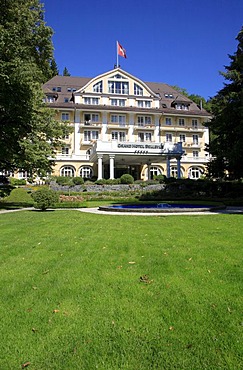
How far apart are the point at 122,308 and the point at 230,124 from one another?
23.3 metres

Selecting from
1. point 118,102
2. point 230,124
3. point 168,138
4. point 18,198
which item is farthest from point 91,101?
point 230,124

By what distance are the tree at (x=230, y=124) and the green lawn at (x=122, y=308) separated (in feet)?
56.6

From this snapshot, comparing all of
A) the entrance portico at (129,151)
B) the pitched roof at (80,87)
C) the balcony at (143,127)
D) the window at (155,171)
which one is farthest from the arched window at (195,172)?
the entrance portico at (129,151)

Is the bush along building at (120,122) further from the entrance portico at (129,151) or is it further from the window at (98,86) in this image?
the entrance portico at (129,151)

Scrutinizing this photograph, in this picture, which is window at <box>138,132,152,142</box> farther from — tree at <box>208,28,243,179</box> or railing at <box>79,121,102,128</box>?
tree at <box>208,28,243,179</box>

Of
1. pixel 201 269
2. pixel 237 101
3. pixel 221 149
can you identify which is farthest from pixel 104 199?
pixel 201 269

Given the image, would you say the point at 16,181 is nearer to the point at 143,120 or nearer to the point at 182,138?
the point at 143,120

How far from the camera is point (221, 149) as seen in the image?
24234 mm

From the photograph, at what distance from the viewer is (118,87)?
49188mm

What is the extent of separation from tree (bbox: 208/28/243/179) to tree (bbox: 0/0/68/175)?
42.7 feet

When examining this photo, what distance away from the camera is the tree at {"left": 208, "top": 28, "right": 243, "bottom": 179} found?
2138 cm

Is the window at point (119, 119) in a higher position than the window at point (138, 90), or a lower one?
lower

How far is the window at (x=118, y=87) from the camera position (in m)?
48.8

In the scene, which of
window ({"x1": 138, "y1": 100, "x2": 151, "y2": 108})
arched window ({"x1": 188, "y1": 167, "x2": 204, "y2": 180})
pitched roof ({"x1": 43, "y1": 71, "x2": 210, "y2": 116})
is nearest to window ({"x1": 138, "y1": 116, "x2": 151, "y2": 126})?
window ({"x1": 138, "y1": 100, "x2": 151, "y2": 108})
